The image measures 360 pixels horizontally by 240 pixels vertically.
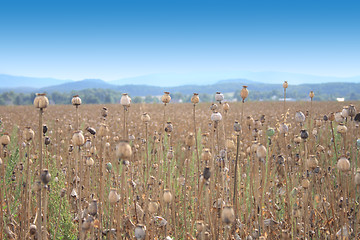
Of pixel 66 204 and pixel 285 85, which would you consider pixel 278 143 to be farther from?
pixel 66 204

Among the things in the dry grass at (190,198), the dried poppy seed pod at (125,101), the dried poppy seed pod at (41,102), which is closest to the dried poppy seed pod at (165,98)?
the dry grass at (190,198)

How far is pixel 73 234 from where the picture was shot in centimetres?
243

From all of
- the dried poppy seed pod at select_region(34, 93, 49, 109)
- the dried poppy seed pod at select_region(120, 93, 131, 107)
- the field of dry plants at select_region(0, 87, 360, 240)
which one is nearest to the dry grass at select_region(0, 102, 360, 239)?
the field of dry plants at select_region(0, 87, 360, 240)

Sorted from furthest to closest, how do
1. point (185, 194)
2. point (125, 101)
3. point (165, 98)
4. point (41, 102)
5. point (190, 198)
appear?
1. point (190, 198)
2. point (185, 194)
3. point (165, 98)
4. point (125, 101)
5. point (41, 102)

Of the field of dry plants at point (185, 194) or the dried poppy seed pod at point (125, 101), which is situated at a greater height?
the dried poppy seed pod at point (125, 101)

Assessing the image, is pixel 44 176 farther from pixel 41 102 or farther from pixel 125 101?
pixel 125 101

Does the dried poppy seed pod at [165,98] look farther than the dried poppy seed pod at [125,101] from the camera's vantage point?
Yes

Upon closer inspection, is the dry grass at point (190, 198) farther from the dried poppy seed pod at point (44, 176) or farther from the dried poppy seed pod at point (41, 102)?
the dried poppy seed pod at point (41, 102)

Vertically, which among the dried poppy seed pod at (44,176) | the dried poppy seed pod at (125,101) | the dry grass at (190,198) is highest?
the dried poppy seed pod at (125,101)

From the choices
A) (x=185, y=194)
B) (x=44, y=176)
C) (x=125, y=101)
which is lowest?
(x=185, y=194)

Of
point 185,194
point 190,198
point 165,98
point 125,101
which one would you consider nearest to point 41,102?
point 125,101

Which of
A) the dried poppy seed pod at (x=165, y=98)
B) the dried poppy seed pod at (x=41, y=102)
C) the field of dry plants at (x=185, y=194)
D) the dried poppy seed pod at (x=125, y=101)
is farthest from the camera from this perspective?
the dried poppy seed pod at (x=165, y=98)

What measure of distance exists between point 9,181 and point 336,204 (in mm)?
4080

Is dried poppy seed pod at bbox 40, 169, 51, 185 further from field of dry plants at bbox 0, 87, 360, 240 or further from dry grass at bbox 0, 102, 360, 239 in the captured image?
dry grass at bbox 0, 102, 360, 239
